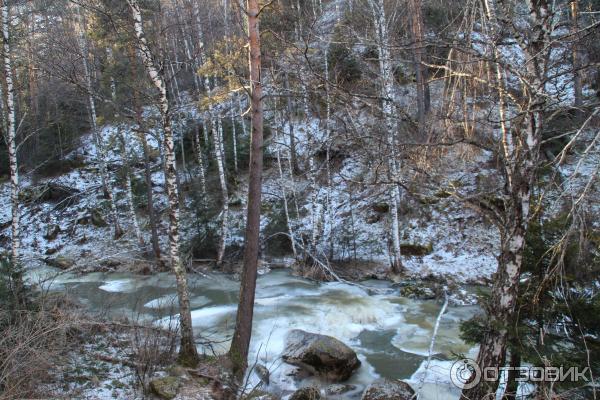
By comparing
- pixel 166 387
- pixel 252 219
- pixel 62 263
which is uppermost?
pixel 252 219

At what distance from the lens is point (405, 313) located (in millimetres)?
10266

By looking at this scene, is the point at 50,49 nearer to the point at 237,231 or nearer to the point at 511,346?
the point at 511,346

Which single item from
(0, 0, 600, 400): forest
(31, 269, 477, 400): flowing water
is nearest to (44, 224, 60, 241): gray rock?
(0, 0, 600, 400): forest

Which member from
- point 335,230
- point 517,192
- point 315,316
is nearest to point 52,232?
point 335,230

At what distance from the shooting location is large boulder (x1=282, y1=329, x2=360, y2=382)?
7.36 m

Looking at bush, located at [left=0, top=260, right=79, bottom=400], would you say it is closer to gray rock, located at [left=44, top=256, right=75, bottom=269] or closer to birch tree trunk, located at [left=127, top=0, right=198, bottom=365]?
birch tree trunk, located at [left=127, top=0, right=198, bottom=365]

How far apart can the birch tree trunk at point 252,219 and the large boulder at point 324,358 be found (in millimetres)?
1222

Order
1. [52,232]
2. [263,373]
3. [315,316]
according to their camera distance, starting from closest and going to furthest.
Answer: [263,373] → [315,316] → [52,232]

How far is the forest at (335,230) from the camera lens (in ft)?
13.2

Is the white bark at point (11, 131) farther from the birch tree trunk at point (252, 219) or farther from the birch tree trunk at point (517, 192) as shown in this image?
the birch tree trunk at point (517, 192)

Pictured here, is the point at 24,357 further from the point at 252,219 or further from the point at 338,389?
the point at 338,389

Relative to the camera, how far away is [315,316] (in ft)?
33.0

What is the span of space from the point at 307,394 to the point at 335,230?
9.43m

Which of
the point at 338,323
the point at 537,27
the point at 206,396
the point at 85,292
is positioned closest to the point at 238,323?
the point at 206,396
